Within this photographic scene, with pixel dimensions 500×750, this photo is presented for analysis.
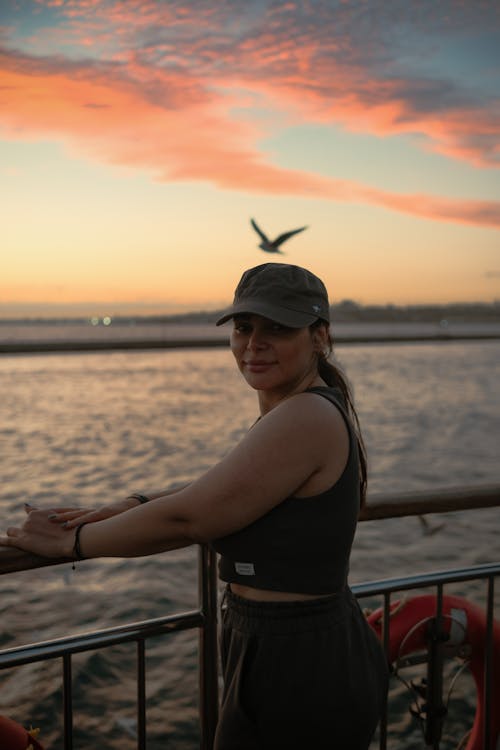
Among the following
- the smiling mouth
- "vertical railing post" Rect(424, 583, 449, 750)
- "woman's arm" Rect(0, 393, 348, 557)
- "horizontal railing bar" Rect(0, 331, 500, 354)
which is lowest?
"horizontal railing bar" Rect(0, 331, 500, 354)

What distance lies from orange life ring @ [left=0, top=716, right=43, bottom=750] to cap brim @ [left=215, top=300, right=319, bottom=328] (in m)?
1.59

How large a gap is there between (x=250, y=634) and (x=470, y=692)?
21.5 feet

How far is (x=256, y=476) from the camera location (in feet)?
5.69

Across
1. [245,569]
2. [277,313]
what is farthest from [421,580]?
[277,313]

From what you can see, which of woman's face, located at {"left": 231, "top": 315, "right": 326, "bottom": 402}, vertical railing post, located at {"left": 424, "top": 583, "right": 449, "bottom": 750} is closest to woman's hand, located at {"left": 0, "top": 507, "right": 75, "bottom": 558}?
woman's face, located at {"left": 231, "top": 315, "right": 326, "bottom": 402}

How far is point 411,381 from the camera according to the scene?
46969mm

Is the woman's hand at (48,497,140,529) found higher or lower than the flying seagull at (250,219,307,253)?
lower

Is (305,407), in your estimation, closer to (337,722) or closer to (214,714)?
(337,722)

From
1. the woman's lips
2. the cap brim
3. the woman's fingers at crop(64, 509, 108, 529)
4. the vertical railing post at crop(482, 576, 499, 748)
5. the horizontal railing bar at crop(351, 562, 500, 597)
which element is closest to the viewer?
the cap brim

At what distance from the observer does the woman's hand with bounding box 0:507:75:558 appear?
204 centimetres

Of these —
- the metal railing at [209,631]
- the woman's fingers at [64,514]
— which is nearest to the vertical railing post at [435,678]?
the metal railing at [209,631]

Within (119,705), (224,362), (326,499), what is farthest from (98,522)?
(224,362)

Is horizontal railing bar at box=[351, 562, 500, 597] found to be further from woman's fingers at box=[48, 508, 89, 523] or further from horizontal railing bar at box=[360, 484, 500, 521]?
woman's fingers at box=[48, 508, 89, 523]

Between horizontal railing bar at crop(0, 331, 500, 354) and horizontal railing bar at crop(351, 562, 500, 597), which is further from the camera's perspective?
horizontal railing bar at crop(0, 331, 500, 354)
